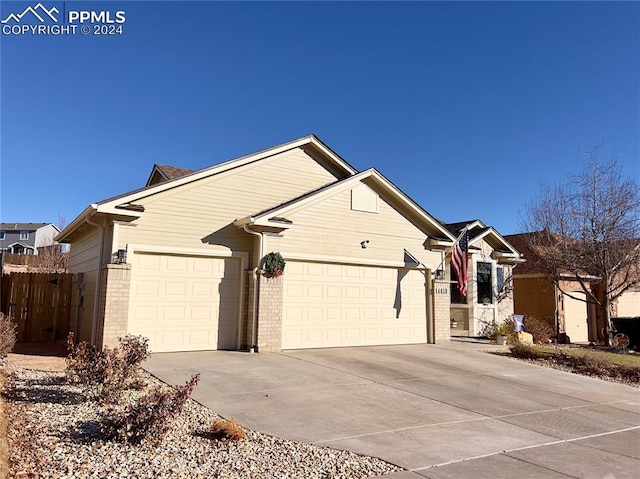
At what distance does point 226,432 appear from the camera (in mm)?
5582

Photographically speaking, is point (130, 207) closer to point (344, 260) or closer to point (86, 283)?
point (86, 283)

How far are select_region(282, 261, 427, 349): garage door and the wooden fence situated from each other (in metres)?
7.06

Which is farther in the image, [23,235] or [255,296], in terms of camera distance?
[23,235]

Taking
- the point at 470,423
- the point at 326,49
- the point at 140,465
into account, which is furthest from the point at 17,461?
the point at 326,49

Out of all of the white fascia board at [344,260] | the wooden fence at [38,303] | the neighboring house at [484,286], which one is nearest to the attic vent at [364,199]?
the white fascia board at [344,260]

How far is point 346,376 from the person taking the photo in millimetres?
9781

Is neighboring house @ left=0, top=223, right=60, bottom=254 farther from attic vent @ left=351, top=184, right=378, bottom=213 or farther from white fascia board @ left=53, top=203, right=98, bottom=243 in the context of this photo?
attic vent @ left=351, top=184, right=378, bottom=213

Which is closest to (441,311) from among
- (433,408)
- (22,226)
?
(433,408)

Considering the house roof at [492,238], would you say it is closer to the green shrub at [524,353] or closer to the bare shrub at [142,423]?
the green shrub at [524,353]

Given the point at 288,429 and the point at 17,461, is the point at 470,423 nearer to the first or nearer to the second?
the point at 288,429

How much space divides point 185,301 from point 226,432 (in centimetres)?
687

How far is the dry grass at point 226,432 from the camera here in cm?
556

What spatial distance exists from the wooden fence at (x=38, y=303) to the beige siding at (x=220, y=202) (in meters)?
4.65

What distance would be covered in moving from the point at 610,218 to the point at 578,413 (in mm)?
12671
